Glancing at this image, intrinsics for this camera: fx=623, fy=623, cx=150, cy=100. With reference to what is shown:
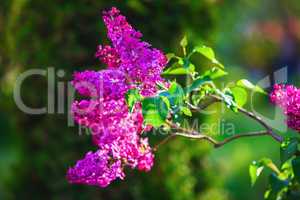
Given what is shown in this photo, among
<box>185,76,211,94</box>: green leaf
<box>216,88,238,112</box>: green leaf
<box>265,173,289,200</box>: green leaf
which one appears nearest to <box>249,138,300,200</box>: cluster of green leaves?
<box>265,173,289,200</box>: green leaf

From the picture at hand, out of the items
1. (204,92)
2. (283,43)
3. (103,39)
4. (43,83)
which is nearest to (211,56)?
(204,92)

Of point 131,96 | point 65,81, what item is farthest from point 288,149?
point 65,81

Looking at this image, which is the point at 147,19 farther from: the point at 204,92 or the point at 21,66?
the point at 204,92

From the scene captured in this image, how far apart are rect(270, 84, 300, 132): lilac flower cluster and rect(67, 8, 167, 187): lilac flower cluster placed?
0.32 metres

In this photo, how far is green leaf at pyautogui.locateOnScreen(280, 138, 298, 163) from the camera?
1.52 meters

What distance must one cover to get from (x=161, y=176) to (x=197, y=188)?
0.35 metres

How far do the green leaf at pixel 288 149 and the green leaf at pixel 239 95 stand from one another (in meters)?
0.16

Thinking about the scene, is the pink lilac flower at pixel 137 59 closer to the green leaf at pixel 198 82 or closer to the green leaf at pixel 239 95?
the green leaf at pixel 198 82

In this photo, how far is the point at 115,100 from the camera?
4.91 feet

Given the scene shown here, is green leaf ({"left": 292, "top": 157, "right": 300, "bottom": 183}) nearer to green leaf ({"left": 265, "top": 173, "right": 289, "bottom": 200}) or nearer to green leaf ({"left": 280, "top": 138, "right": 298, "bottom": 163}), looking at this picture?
green leaf ({"left": 280, "top": 138, "right": 298, "bottom": 163})

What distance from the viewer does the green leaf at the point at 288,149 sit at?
1524mm

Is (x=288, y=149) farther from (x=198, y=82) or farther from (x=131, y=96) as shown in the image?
(x=131, y=96)

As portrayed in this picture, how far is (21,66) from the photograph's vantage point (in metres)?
3.76

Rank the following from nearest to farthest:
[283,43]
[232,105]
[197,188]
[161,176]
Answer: [232,105], [161,176], [197,188], [283,43]
